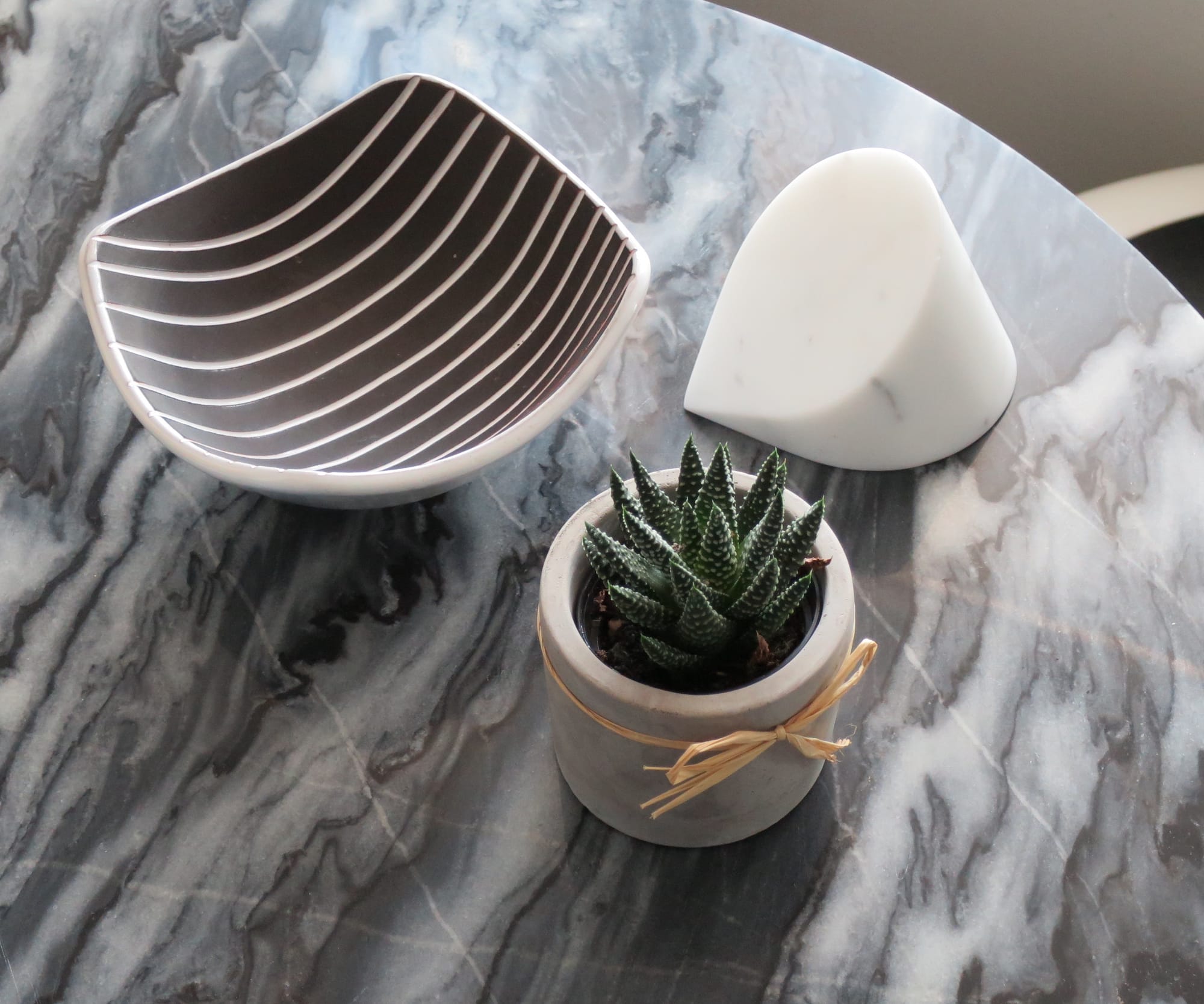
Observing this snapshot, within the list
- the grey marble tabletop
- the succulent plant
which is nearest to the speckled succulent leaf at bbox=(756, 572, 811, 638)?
the succulent plant

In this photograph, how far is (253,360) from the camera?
31.8 inches

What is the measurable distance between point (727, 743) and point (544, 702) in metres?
0.19

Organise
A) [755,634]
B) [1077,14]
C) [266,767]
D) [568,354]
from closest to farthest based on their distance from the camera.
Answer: [755,634] < [266,767] < [568,354] < [1077,14]

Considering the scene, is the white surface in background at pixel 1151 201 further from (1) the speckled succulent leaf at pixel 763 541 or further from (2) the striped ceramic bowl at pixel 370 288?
(1) the speckled succulent leaf at pixel 763 541

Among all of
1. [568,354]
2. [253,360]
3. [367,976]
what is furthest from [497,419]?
[367,976]

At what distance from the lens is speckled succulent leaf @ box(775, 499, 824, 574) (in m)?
0.49

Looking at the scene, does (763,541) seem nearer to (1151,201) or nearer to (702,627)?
(702,627)

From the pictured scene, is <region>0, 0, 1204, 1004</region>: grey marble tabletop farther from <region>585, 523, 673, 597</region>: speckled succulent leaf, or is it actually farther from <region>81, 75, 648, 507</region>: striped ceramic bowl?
<region>585, 523, 673, 597</region>: speckled succulent leaf

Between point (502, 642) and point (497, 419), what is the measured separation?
155 millimetres

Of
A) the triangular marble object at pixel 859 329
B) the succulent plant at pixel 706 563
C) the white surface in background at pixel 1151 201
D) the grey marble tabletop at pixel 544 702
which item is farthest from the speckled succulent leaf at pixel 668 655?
the white surface in background at pixel 1151 201

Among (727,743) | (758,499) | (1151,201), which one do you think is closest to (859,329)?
(758,499)

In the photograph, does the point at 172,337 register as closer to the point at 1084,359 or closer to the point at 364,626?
the point at 364,626

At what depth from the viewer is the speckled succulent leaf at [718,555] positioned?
0.49m

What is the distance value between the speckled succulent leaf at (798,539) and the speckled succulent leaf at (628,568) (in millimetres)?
55
